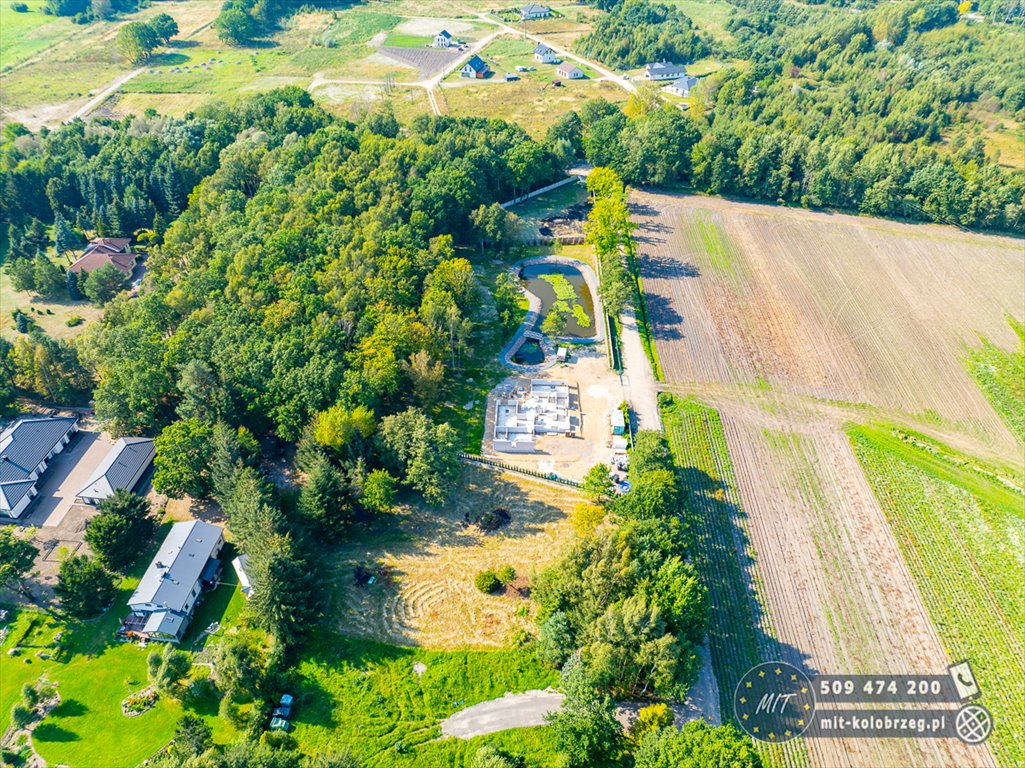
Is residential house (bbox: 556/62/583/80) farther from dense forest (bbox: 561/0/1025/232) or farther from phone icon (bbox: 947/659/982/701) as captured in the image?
phone icon (bbox: 947/659/982/701)

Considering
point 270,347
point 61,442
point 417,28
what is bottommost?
point 61,442

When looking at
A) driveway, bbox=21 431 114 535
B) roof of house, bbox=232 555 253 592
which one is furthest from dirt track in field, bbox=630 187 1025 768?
driveway, bbox=21 431 114 535

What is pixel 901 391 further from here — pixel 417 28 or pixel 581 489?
pixel 417 28

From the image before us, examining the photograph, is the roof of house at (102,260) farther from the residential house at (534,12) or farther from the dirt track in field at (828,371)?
the residential house at (534,12)

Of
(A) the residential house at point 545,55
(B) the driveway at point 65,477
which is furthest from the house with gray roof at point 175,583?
(A) the residential house at point 545,55

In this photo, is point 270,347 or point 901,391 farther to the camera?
point 901,391

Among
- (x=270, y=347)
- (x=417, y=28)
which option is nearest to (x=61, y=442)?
(x=270, y=347)

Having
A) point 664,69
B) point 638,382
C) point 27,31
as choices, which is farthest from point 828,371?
point 27,31
